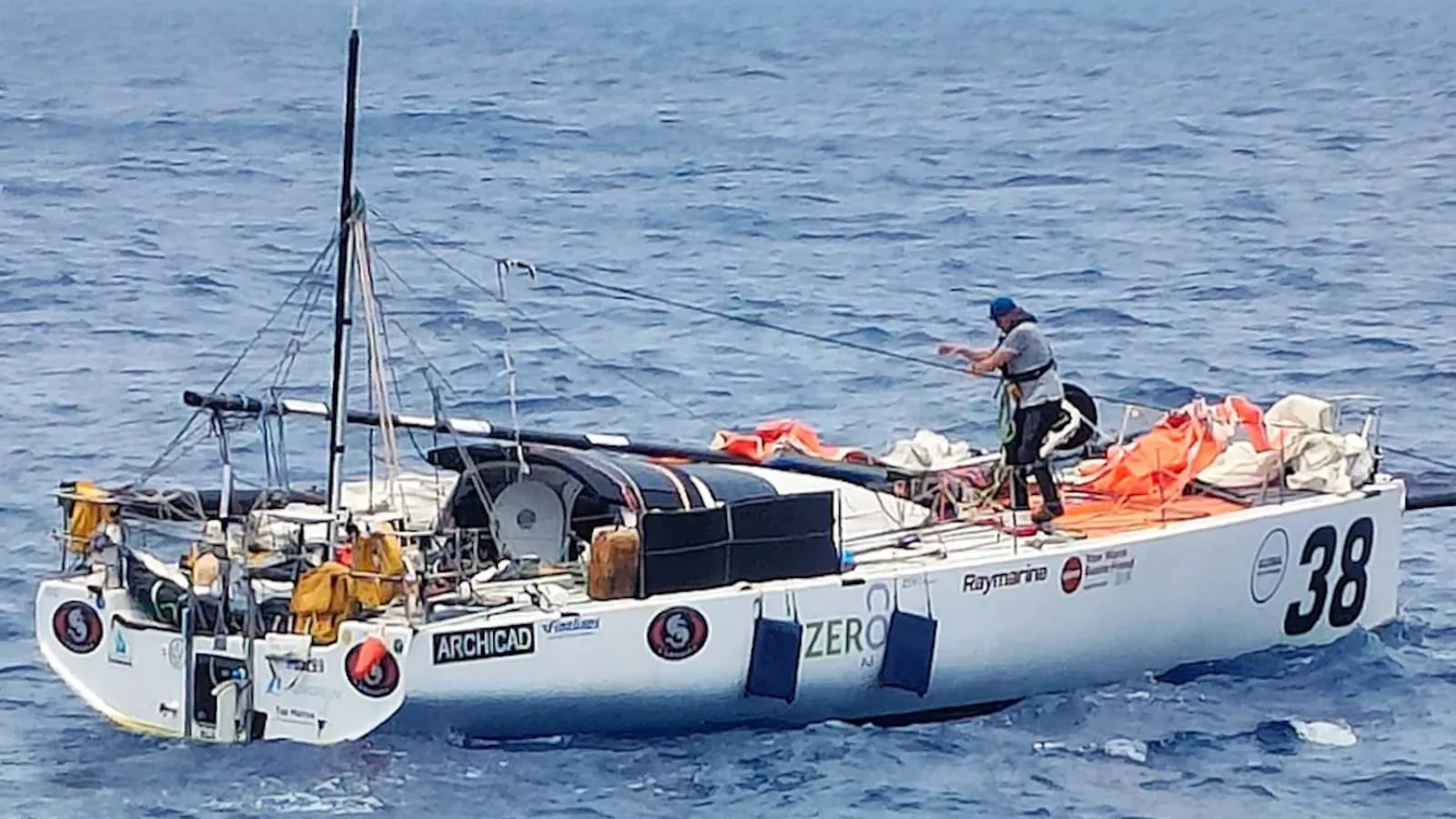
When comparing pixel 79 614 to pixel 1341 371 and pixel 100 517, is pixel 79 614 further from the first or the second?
pixel 1341 371

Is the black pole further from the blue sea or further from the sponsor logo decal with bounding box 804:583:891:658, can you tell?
the sponsor logo decal with bounding box 804:583:891:658

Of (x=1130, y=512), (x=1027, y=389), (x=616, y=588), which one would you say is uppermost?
(x=1027, y=389)

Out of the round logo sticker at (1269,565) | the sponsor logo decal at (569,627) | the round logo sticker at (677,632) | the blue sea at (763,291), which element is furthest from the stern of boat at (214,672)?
the round logo sticker at (1269,565)

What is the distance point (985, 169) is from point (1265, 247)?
11.4 metres

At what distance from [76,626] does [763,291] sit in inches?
901

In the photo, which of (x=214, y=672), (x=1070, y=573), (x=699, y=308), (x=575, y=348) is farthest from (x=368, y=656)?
(x=575, y=348)

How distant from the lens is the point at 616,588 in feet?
67.2

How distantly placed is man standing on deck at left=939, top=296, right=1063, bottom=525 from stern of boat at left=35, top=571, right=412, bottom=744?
16.1 feet

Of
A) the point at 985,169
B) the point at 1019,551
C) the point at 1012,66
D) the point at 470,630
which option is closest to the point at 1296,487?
the point at 1019,551

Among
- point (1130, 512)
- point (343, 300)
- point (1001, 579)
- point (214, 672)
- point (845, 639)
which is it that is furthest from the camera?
point (1130, 512)

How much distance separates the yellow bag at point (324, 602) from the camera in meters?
19.9

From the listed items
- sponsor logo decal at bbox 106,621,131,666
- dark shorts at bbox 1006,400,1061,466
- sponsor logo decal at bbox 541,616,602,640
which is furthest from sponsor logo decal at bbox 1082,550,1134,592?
sponsor logo decal at bbox 106,621,131,666

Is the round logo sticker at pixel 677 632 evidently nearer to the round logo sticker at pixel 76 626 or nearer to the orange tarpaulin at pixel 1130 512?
the orange tarpaulin at pixel 1130 512

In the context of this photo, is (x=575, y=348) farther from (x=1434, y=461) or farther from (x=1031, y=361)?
(x=1031, y=361)
